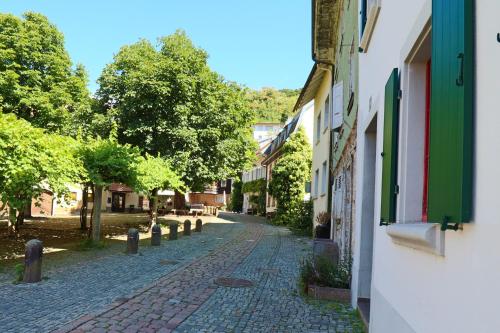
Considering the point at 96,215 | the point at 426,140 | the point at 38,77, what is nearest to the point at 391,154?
the point at 426,140

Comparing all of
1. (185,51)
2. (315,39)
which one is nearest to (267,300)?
(315,39)

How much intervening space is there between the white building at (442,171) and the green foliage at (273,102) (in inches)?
2516

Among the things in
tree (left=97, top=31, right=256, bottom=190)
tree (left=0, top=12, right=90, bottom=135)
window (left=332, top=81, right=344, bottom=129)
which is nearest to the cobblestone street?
window (left=332, top=81, right=344, bottom=129)

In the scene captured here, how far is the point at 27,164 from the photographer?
936 centimetres

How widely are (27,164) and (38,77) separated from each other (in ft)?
45.1

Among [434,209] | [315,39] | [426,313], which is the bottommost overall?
[426,313]

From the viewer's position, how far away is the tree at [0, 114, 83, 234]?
9141 mm

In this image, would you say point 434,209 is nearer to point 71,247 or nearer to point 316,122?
point 71,247

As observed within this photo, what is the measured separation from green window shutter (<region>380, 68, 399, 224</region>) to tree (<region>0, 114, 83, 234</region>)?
7708 mm

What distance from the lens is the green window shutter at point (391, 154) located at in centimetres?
377

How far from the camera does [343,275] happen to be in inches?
302

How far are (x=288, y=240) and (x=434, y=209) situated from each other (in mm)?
15782

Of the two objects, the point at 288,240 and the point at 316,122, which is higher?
the point at 316,122

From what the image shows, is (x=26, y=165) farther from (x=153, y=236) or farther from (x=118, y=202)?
(x=118, y=202)
